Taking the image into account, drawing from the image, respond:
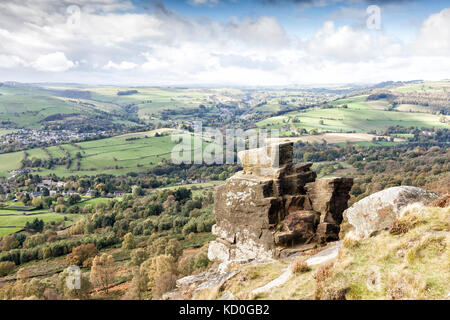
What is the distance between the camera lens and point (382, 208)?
1260 cm

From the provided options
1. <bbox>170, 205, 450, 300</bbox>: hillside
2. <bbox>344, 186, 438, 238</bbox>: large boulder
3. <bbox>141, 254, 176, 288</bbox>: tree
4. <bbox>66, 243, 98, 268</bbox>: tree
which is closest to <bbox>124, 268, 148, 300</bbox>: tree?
<bbox>141, 254, 176, 288</bbox>: tree

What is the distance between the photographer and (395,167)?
100 m

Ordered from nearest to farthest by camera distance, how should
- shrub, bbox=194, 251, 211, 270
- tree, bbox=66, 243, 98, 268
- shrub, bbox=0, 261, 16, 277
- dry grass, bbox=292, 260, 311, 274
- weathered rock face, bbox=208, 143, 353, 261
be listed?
dry grass, bbox=292, 260, 311, 274 < weathered rock face, bbox=208, 143, 353, 261 < shrub, bbox=194, 251, 211, 270 < shrub, bbox=0, 261, 16, 277 < tree, bbox=66, 243, 98, 268

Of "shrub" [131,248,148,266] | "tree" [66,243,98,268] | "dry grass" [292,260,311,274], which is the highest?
"dry grass" [292,260,311,274]

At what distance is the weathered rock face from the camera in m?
15.1

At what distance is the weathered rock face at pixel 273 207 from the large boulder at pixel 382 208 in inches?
83.2

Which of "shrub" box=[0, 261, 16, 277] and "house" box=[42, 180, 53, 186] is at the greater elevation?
"house" box=[42, 180, 53, 186]

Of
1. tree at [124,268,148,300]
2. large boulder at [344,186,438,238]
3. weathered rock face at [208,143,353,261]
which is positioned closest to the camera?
large boulder at [344,186,438,238]

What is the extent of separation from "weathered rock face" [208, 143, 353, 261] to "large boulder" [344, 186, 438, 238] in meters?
2.11

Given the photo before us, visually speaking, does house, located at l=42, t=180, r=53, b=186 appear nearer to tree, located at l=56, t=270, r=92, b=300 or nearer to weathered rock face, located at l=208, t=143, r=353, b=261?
tree, located at l=56, t=270, r=92, b=300

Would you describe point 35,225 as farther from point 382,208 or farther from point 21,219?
point 382,208

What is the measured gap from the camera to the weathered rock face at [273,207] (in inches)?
595

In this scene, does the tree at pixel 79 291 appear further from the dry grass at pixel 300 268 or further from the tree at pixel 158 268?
the dry grass at pixel 300 268

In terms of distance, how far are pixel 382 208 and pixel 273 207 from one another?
5024 mm
